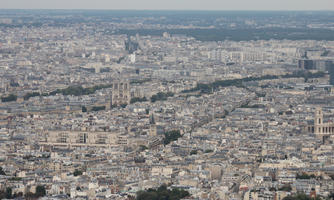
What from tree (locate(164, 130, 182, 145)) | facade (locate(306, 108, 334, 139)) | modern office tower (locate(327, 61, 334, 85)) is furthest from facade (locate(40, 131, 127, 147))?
Answer: modern office tower (locate(327, 61, 334, 85))

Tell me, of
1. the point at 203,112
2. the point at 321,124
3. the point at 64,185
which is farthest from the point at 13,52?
the point at 64,185

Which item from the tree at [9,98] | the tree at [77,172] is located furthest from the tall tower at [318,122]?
the tree at [9,98]

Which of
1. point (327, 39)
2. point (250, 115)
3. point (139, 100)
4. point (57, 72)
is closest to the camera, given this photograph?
point (250, 115)

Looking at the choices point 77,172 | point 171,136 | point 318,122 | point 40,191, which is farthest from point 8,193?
point 318,122

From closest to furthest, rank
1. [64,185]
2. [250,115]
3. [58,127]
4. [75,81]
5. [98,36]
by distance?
1. [64,185]
2. [58,127]
3. [250,115]
4. [75,81]
5. [98,36]

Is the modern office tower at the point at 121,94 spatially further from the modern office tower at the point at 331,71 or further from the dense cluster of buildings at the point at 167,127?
the modern office tower at the point at 331,71

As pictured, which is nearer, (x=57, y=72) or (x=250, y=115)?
(x=250, y=115)

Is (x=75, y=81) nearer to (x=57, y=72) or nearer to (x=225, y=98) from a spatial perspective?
(x=57, y=72)
